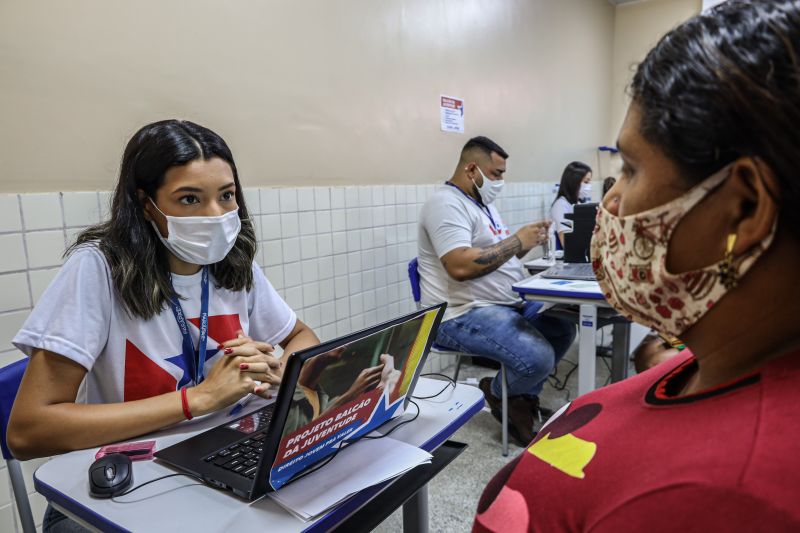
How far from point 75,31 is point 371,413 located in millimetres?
1553

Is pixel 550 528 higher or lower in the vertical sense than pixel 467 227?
lower

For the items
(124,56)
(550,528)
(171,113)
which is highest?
(124,56)

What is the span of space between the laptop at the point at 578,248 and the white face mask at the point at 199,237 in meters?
1.52

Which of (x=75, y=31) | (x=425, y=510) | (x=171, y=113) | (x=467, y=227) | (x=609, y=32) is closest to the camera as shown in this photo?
(x=425, y=510)

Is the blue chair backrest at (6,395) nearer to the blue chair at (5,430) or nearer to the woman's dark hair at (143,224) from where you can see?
the blue chair at (5,430)

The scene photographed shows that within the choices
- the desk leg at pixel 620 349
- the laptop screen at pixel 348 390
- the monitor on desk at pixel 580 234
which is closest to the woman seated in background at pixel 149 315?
the laptop screen at pixel 348 390

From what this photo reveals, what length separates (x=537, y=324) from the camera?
253 centimetres

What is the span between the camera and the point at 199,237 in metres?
1.22

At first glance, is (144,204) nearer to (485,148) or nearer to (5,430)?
(5,430)

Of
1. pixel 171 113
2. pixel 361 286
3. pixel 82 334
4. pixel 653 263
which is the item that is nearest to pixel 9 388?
pixel 82 334

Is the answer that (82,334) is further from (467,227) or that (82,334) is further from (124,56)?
(467,227)

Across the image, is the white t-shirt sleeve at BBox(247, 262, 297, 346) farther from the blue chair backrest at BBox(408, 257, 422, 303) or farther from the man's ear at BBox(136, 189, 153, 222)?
the blue chair backrest at BBox(408, 257, 422, 303)

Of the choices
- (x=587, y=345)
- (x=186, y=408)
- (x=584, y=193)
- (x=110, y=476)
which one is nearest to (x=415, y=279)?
(x=587, y=345)

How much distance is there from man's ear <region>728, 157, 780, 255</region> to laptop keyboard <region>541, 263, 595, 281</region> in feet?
5.85
